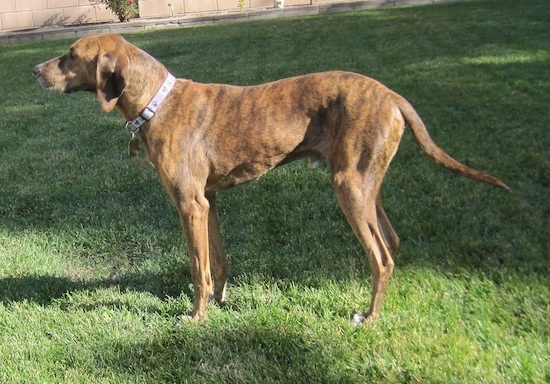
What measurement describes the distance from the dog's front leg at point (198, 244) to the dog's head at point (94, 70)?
0.67 metres

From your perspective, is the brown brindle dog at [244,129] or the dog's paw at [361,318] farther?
the dog's paw at [361,318]

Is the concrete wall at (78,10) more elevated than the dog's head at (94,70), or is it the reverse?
the dog's head at (94,70)

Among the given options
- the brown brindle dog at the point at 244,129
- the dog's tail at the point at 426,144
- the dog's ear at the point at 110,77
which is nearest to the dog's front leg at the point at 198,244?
the brown brindle dog at the point at 244,129

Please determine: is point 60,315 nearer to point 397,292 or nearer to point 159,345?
point 159,345

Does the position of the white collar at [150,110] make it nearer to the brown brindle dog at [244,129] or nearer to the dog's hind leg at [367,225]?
the brown brindle dog at [244,129]

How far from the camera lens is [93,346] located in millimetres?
3107

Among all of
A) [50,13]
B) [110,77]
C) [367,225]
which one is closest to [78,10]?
[50,13]

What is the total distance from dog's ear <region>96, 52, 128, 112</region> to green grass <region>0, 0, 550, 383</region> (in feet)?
3.98

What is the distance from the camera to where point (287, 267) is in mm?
3773

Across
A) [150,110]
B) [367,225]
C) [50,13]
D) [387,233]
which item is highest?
[150,110]

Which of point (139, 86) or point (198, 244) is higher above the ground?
point (139, 86)

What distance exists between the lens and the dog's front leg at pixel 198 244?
Result: 3.18 m

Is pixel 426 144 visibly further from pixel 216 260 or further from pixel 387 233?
pixel 216 260

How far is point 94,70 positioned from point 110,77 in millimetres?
148
